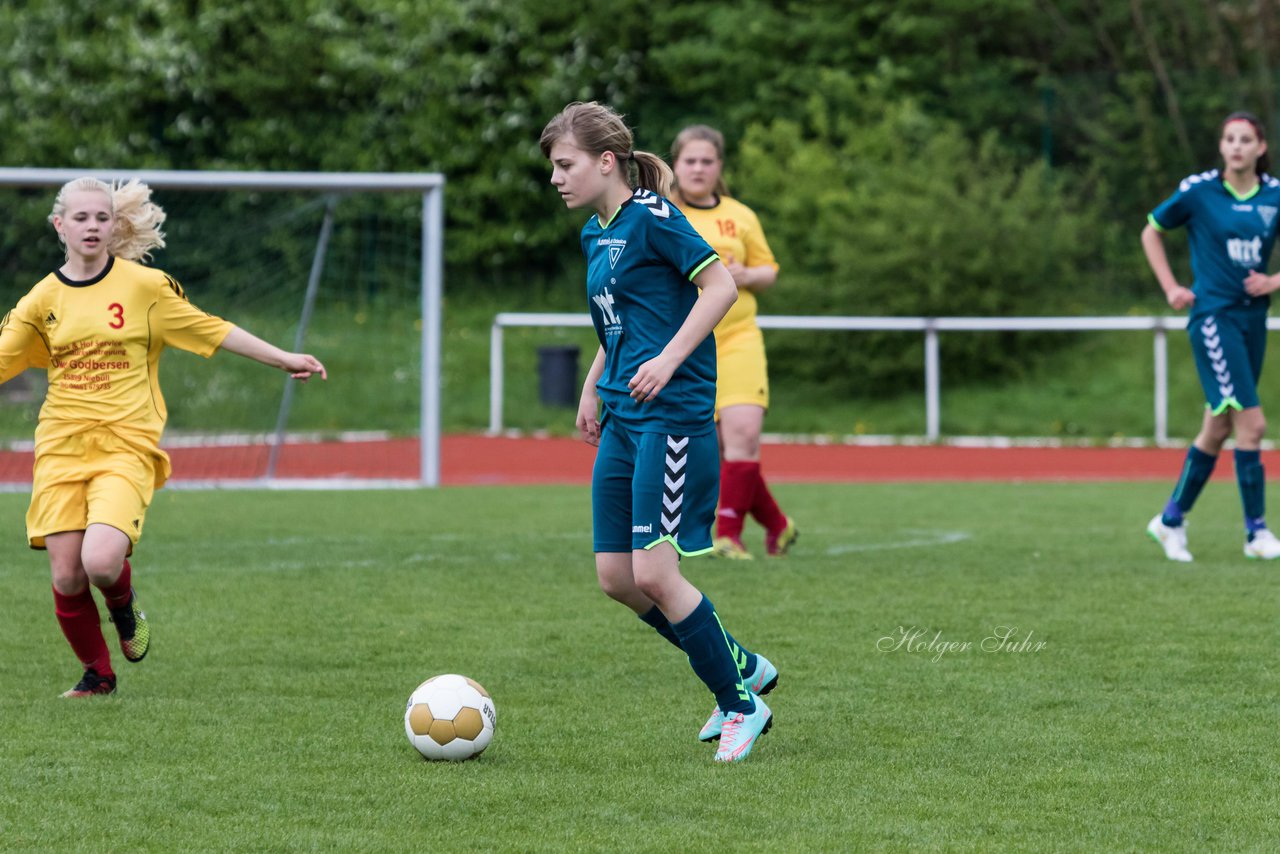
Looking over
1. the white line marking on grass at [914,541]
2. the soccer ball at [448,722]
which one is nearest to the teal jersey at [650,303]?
the soccer ball at [448,722]

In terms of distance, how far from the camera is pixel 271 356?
5.79 meters

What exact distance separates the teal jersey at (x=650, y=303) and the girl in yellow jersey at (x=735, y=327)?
12.3 ft

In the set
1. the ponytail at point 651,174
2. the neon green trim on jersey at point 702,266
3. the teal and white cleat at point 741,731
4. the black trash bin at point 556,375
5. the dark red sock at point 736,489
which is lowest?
the black trash bin at point 556,375

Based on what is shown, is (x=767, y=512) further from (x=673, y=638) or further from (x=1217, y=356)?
(x=673, y=638)

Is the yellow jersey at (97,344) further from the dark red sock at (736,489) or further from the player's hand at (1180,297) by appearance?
the player's hand at (1180,297)

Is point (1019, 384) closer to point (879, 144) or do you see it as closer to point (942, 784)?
point (879, 144)

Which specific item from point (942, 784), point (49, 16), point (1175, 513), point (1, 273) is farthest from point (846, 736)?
point (49, 16)

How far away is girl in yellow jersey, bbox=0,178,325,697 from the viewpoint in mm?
5668

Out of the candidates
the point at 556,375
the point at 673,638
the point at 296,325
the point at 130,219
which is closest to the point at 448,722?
the point at 673,638

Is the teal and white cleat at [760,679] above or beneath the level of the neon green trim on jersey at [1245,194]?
beneath

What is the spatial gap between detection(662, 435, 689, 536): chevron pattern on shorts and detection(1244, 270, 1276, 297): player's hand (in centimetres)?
467

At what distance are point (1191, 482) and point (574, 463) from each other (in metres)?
8.21

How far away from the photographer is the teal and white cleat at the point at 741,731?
4.73m

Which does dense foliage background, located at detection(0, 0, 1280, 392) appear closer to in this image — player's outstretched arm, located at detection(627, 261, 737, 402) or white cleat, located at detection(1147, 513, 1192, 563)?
white cleat, located at detection(1147, 513, 1192, 563)
